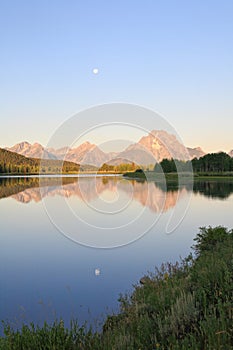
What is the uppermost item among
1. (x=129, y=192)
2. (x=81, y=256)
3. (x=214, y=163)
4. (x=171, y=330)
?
(x=214, y=163)

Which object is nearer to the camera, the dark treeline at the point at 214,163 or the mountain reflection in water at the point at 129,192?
the mountain reflection in water at the point at 129,192

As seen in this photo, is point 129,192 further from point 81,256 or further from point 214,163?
point 214,163

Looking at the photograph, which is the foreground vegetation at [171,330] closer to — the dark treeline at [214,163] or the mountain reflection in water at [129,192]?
the mountain reflection in water at [129,192]

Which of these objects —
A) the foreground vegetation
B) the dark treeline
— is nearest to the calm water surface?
the foreground vegetation

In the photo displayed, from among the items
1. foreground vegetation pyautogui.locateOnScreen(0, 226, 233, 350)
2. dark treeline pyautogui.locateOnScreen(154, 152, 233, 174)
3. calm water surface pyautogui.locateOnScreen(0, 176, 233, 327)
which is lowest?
calm water surface pyautogui.locateOnScreen(0, 176, 233, 327)

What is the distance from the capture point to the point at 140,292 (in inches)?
395

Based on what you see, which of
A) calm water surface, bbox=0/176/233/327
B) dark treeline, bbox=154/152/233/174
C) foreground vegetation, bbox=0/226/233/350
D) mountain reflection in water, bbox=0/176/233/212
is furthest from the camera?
dark treeline, bbox=154/152/233/174

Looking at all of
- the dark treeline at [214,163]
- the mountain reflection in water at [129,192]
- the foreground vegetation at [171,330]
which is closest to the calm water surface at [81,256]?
the foreground vegetation at [171,330]

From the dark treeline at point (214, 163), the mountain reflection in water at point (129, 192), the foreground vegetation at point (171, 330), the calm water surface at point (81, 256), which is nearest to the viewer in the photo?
the foreground vegetation at point (171, 330)

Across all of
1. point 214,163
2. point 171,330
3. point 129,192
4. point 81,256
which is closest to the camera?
point 171,330

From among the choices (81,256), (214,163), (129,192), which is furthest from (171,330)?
(214,163)

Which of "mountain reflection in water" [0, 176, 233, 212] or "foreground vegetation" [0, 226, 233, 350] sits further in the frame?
"mountain reflection in water" [0, 176, 233, 212]

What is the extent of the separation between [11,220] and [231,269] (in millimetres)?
27876

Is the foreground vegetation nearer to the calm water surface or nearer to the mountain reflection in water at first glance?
the calm water surface
